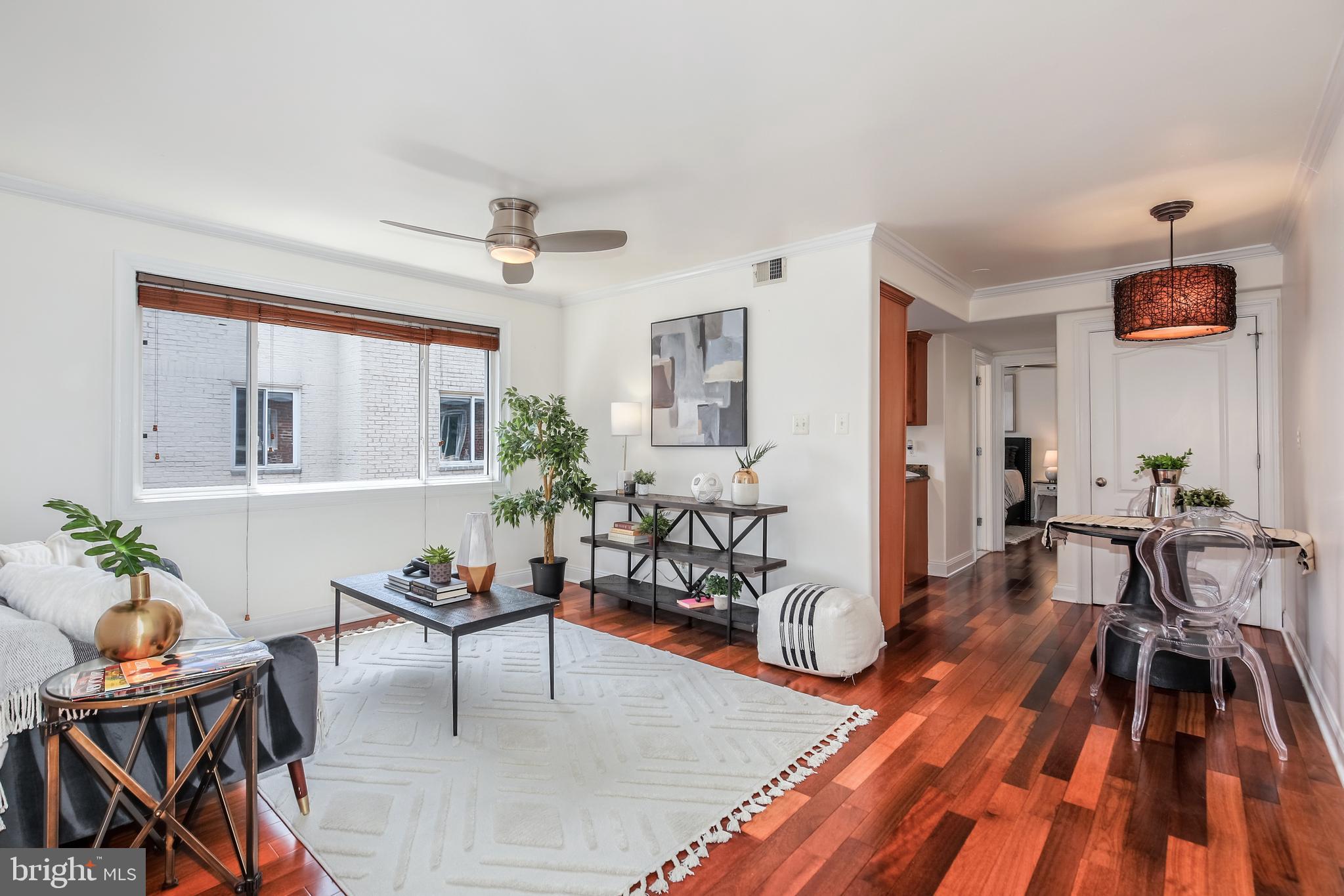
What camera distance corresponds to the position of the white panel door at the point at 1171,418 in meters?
4.21

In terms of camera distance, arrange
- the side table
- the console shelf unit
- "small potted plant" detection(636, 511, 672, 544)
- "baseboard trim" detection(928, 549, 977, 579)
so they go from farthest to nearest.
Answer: "baseboard trim" detection(928, 549, 977, 579) → "small potted plant" detection(636, 511, 672, 544) → the console shelf unit → the side table

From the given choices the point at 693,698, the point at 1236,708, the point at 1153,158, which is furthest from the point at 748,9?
the point at 1236,708

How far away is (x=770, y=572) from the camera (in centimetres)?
414

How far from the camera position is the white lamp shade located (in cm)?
463

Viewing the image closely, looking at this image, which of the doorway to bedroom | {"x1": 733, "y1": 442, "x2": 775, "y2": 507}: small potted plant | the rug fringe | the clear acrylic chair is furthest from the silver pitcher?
the doorway to bedroom

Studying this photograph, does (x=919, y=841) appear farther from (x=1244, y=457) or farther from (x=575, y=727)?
(x=1244, y=457)

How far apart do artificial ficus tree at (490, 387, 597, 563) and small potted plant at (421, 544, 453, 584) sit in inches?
60.1

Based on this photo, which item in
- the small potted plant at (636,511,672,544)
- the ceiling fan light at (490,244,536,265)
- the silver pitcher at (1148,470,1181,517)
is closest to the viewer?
the ceiling fan light at (490,244,536,265)

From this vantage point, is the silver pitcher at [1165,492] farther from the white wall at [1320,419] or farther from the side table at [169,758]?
the side table at [169,758]

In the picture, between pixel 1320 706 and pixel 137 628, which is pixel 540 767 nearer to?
pixel 137 628

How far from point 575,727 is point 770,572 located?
1826 mm

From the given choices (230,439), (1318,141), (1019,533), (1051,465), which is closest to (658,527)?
(230,439)

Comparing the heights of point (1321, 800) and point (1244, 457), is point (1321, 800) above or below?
below

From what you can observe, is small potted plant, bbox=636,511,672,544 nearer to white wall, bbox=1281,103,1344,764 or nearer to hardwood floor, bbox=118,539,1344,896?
hardwood floor, bbox=118,539,1344,896
